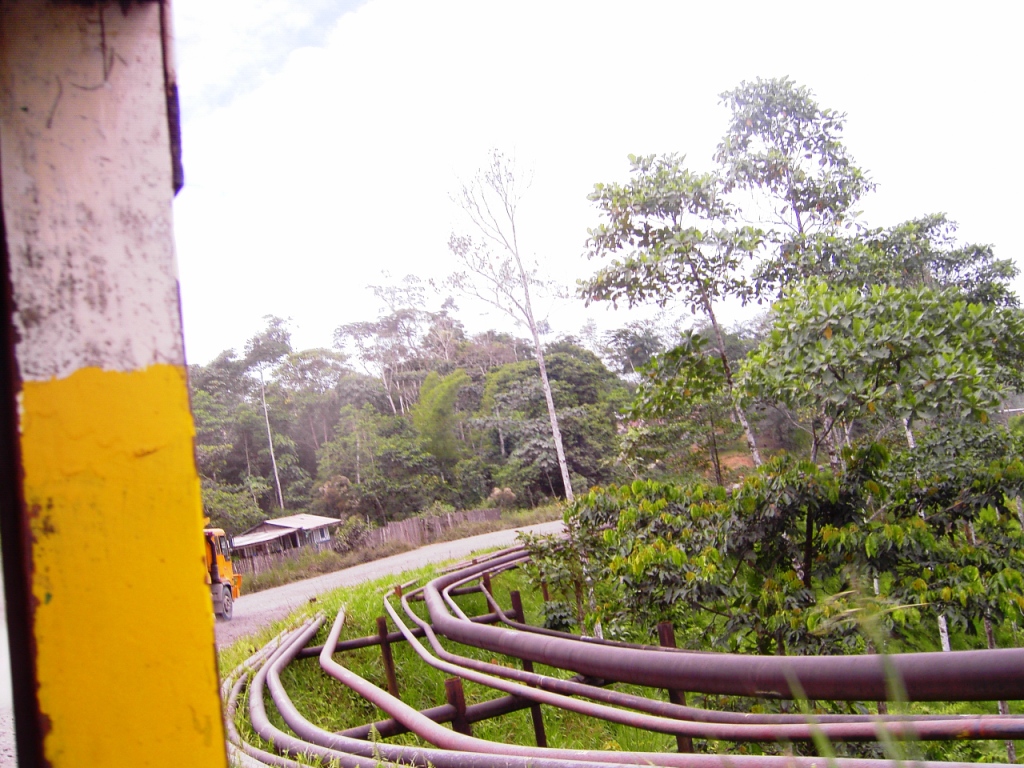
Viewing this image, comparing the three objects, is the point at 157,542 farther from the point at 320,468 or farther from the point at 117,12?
the point at 320,468

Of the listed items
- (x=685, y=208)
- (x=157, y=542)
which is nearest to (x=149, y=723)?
(x=157, y=542)

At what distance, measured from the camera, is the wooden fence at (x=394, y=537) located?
16.2 m

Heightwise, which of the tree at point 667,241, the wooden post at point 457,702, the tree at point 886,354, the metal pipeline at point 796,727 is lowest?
the wooden post at point 457,702

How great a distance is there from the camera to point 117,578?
663 mm

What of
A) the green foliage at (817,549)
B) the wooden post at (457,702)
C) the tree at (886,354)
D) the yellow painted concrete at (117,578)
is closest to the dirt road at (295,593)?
the green foliage at (817,549)

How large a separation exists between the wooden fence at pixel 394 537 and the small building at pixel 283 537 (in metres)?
0.41

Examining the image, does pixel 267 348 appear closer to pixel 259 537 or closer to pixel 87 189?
pixel 259 537

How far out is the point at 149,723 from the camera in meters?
0.65

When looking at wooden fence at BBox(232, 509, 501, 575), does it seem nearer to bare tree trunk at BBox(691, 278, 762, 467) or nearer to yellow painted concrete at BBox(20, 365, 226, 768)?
bare tree trunk at BBox(691, 278, 762, 467)

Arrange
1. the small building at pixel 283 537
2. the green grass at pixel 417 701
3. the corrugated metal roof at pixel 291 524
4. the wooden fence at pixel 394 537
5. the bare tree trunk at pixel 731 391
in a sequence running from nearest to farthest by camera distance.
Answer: the bare tree trunk at pixel 731 391 → the green grass at pixel 417 701 → the wooden fence at pixel 394 537 → the small building at pixel 283 537 → the corrugated metal roof at pixel 291 524

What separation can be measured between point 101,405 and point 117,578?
0.56ft

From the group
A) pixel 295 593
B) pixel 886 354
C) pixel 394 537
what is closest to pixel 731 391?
pixel 886 354

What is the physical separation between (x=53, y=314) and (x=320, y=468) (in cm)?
2285

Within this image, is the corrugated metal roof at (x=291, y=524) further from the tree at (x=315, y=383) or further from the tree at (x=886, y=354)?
the tree at (x=886, y=354)
